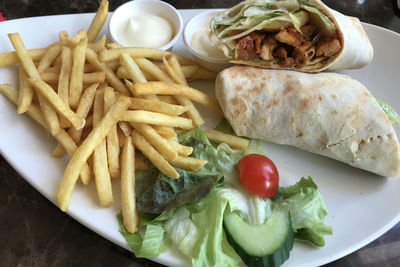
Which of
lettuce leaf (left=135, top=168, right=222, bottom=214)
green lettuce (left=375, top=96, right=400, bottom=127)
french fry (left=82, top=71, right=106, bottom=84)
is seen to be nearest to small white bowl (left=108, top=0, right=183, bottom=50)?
french fry (left=82, top=71, right=106, bottom=84)

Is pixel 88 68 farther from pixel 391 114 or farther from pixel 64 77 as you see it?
pixel 391 114

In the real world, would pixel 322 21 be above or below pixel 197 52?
above

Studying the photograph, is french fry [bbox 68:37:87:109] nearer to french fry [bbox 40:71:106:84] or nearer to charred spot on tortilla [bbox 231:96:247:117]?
french fry [bbox 40:71:106:84]

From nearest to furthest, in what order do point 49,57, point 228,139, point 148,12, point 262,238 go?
point 262,238
point 228,139
point 49,57
point 148,12

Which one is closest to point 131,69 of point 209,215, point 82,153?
point 82,153

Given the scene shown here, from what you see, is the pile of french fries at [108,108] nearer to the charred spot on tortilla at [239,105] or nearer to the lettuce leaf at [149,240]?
the lettuce leaf at [149,240]

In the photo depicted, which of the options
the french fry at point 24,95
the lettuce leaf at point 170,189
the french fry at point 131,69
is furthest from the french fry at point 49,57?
the lettuce leaf at point 170,189
